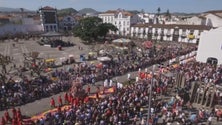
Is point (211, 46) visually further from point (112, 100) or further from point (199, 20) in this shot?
point (199, 20)

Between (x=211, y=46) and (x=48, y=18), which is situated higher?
(x=48, y=18)

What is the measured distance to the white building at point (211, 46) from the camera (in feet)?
125

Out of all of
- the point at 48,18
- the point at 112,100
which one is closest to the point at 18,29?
the point at 48,18

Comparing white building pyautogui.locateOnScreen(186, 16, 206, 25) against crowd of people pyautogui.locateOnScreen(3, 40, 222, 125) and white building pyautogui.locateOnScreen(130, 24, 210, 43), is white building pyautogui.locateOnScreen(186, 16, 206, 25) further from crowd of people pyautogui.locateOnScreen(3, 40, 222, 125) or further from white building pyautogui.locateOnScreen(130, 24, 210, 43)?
crowd of people pyautogui.locateOnScreen(3, 40, 222, 125)

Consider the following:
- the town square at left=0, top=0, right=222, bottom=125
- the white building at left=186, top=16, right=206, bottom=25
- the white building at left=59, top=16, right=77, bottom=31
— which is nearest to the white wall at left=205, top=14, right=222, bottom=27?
the white building at left=186, top=16, right=206, bottom=25

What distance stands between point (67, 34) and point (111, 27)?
64.1ft

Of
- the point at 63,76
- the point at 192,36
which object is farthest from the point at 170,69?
the point at 192,36

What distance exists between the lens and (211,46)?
38.9 meters

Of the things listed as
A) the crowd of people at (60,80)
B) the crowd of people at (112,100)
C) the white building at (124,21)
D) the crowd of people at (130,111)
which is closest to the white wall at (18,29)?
the white building at (124,21)

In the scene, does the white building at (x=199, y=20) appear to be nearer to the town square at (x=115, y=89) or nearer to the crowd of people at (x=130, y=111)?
the town square at (x=115, y=89)

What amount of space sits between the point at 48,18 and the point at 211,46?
202 ft

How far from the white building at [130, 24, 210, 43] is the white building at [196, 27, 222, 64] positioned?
2312 cm

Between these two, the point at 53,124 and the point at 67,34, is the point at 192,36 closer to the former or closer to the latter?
the point at 67,34

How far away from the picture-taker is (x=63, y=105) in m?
22.2
